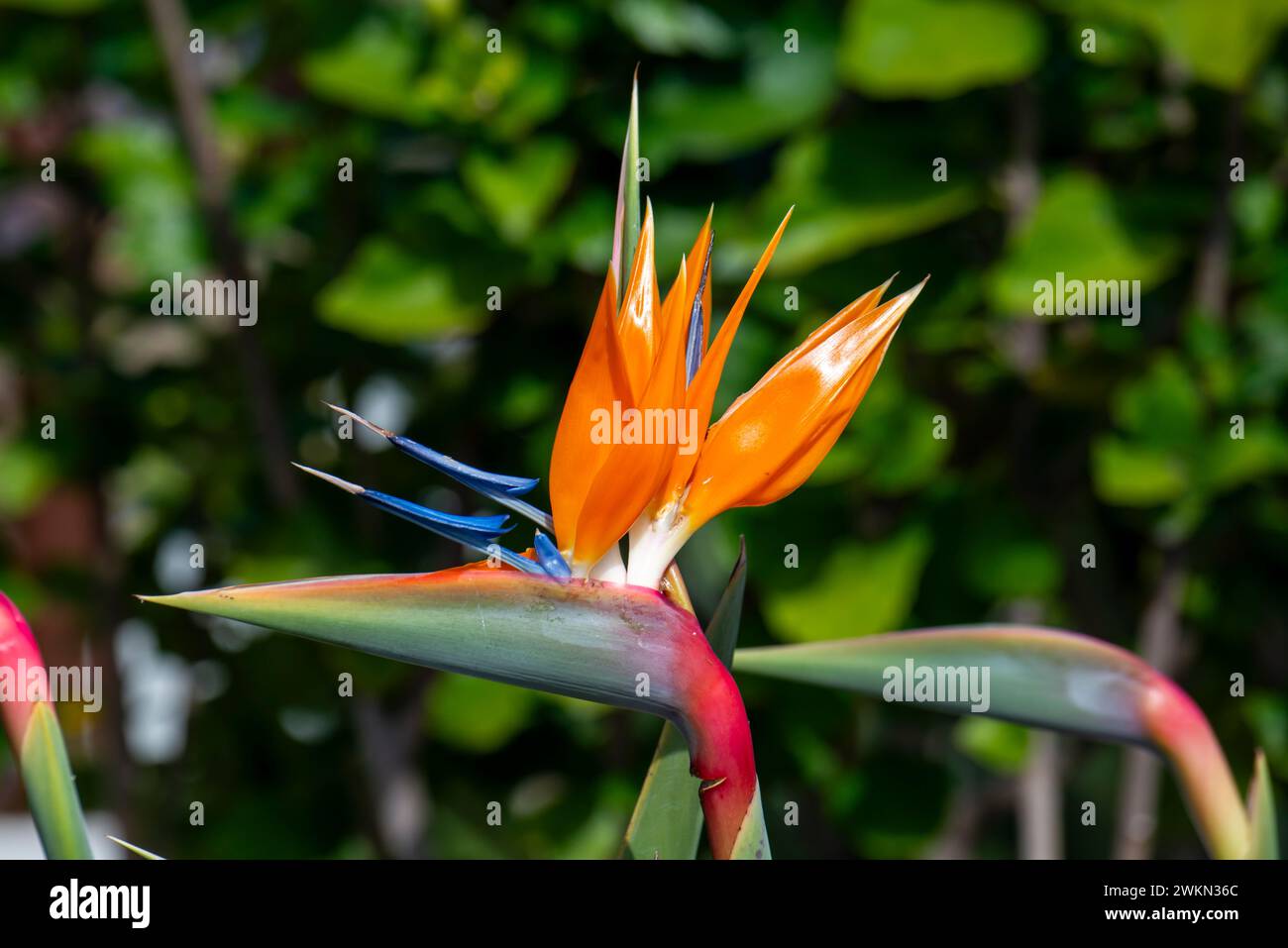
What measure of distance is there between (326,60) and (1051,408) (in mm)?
569

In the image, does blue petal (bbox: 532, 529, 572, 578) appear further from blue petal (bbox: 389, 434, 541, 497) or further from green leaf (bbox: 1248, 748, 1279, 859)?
green leaf (bbox: 1248, 748, 1279, 859)

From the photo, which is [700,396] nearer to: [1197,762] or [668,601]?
[668,601]

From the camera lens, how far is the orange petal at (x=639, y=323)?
34 cm

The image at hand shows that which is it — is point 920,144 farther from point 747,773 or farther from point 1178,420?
point 747,773

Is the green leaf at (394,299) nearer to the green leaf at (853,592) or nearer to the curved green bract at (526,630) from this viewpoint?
the green leaf at (853,592)

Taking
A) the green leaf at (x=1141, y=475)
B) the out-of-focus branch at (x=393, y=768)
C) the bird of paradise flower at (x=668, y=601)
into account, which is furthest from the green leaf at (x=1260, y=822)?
the out-of-focus branch at (x=393, y=768)

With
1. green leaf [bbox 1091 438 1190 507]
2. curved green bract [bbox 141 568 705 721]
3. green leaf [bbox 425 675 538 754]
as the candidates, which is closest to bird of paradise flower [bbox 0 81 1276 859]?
curved green bract [bbox 141 568 705 721]

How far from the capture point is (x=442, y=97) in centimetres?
86

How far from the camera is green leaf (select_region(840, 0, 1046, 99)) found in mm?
773

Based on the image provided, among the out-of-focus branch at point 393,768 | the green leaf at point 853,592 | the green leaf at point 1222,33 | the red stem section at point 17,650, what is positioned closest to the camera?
the red stem section at point 17,650

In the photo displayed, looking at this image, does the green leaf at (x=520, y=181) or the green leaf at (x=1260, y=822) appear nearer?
the green leaf at (x=1260, y=822)

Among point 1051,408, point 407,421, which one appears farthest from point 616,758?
point 1051,408

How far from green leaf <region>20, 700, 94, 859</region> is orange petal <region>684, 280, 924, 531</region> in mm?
159

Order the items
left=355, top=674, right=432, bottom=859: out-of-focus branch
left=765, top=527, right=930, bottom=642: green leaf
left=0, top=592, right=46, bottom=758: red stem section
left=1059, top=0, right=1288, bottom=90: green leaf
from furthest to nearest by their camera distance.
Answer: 1. left=355, top=674, right=432, bottom=859: out-of-focus branch
2. left=765, top=527, right=930, bottom=642: green leaf
3. left=1059, top=0, right=1288, bottom=90: green leaf
4. left=0, top=592, right=46, bottom=758: red stem section
